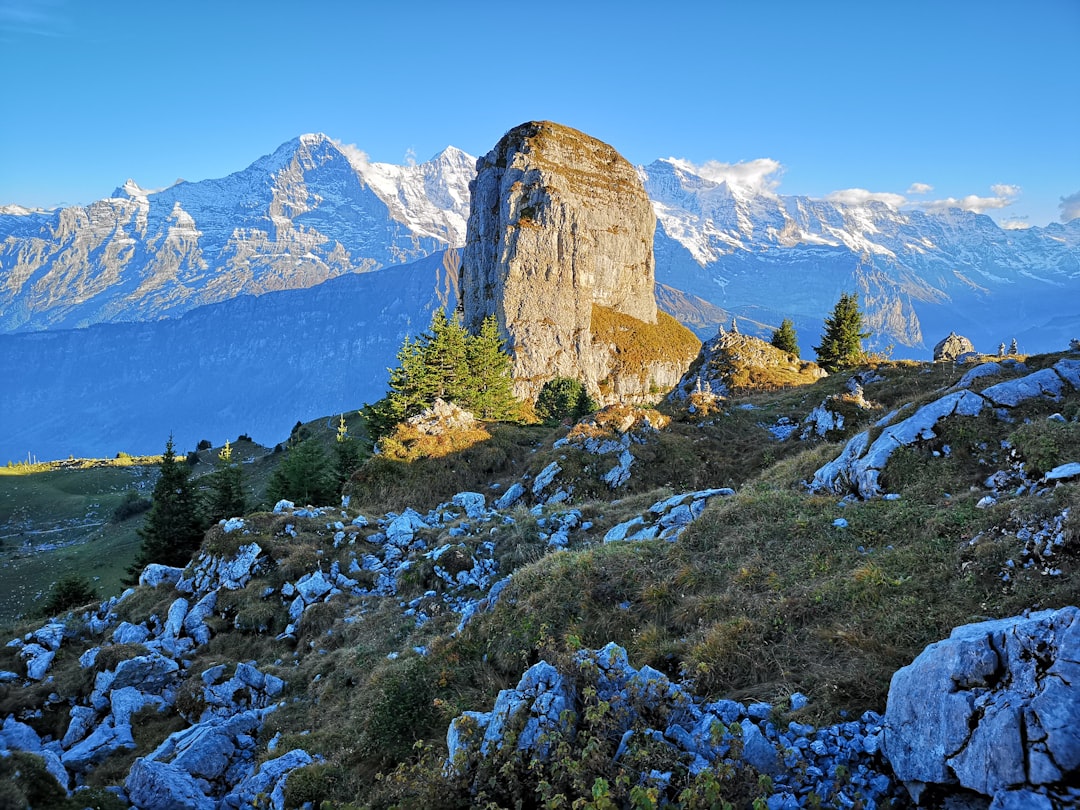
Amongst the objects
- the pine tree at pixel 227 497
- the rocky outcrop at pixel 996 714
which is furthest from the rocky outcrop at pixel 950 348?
the pine tree at pixel 227 497

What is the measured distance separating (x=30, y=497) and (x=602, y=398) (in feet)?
386

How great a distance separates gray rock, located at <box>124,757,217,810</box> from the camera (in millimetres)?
8547

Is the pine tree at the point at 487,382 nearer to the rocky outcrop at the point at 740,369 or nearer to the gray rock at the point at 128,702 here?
the rocky outcrop at the point at 740,369

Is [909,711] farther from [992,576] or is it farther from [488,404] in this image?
[488,404]

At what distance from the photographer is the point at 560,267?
151 metres

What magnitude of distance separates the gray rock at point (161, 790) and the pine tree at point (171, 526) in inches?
1051

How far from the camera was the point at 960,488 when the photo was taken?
11.9 metres

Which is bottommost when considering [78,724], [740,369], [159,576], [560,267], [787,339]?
[78,724]

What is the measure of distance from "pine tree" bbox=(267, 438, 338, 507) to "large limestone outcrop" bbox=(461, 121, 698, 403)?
96037 mm

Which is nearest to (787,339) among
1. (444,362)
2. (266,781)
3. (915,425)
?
(444,362)

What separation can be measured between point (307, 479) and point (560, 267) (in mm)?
128605

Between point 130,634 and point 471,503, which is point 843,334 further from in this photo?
point 130,634

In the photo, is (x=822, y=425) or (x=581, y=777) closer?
(x=581, y=777)

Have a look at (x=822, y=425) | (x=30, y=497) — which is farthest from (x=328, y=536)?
(x=30, y=497)
